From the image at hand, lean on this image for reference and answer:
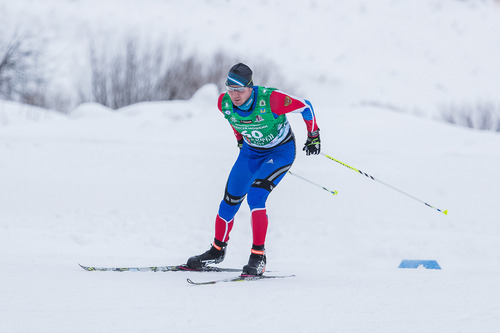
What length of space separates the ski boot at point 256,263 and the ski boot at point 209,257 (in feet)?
1.09

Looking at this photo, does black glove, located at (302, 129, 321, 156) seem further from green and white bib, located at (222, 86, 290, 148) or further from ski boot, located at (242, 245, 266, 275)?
ski boot, located at (242, 245, 266, 275)

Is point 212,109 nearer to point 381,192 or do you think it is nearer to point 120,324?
point 381,192

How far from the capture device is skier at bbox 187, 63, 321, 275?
13.7ft

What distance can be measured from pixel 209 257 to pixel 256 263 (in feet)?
1.50

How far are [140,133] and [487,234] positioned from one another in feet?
30.7

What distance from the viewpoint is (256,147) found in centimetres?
453

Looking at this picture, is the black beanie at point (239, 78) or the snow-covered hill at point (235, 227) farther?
the black beanie at point (239, 78)

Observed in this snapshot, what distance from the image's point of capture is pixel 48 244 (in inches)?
229

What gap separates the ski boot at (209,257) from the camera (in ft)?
14.5

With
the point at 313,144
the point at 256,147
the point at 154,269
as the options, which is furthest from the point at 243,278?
the point at 313,144

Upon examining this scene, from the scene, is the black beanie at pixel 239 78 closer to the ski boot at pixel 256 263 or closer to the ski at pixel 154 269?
the ski boot at pixel 256 263

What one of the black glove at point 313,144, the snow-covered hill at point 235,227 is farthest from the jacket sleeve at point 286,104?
the snow-covered hill at point 235,227

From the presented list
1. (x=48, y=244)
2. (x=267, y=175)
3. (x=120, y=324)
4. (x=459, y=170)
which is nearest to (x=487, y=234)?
(x=459, y=170)

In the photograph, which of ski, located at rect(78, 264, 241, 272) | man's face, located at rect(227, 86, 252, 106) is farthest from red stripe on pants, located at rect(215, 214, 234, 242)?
man's face, located at rect(227, 86, 252, 106)
